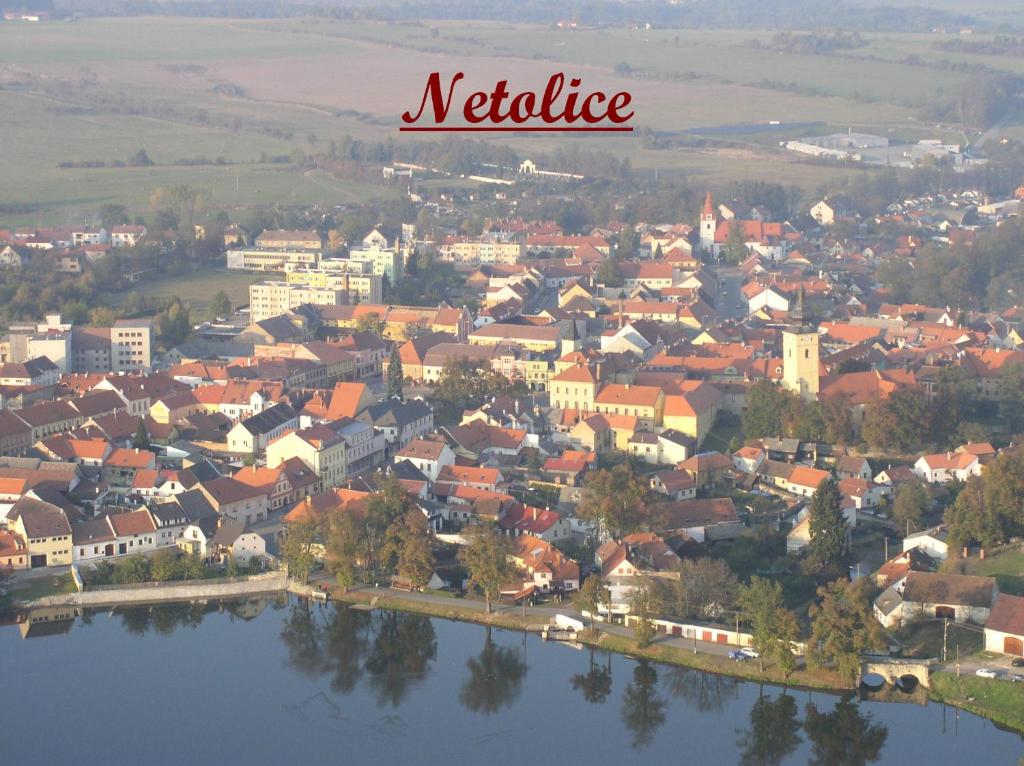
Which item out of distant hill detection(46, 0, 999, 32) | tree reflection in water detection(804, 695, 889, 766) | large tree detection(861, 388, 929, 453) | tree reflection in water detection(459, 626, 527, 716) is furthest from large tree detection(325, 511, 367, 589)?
distant hill detection(46, 0, 999, 32)

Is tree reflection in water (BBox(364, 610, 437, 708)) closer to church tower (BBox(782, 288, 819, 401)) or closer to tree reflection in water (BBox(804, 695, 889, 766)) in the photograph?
tree reflection in water (BBox(804, 695, 889, 766))

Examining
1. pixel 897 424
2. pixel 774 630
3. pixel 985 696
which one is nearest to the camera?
pixel 985 696

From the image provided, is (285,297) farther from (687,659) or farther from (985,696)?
(985,696)

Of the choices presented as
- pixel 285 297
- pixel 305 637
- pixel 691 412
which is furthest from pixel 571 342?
pixel 305 637

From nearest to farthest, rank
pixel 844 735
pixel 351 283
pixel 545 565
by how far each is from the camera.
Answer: pixel 844 735, pixel 545 565, pixel 351 283

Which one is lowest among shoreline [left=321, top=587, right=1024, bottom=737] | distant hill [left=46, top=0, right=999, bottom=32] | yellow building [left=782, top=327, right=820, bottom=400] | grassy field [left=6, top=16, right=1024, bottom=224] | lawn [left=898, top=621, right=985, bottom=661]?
shoreline [left=321, top=587, right=1024, bottom=737]

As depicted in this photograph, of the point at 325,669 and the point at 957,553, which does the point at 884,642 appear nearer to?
the point at 957,553

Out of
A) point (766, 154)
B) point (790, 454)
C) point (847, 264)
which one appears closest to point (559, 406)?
point (790, 454)
